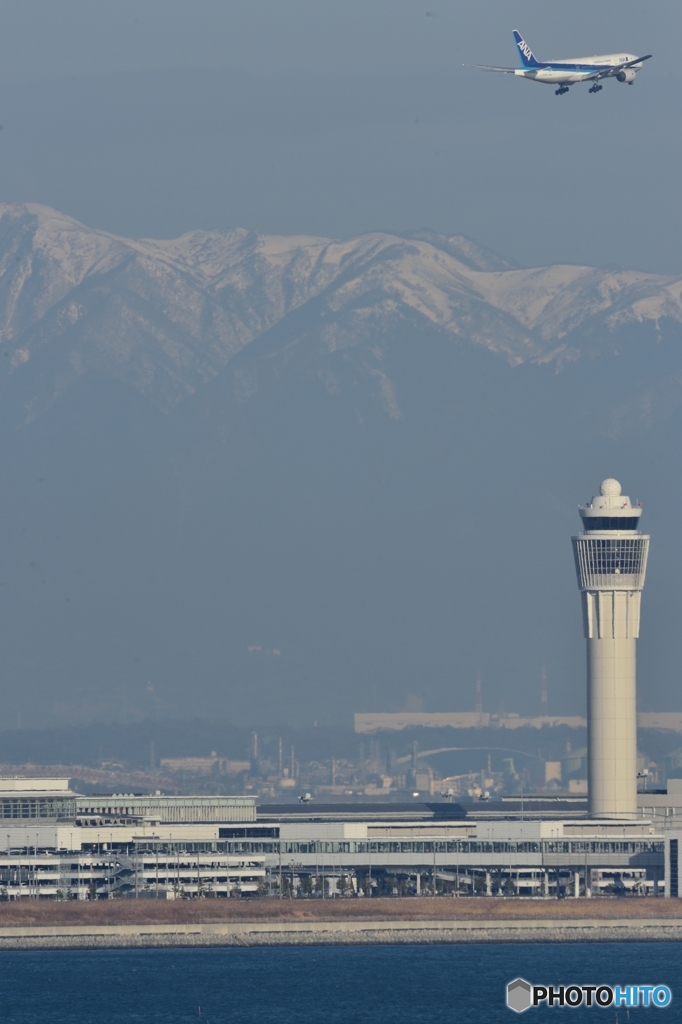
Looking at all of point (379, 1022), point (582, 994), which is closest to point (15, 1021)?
point (379, 1022)

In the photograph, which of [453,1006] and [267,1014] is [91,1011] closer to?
[267,1014]

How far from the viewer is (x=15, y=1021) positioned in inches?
7564

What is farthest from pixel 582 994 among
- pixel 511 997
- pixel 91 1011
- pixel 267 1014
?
pixel 91 1011

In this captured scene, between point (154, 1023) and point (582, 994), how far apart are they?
30.3 m

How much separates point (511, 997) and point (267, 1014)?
60.7 feet

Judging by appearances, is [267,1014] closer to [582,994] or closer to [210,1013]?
[210,1013]

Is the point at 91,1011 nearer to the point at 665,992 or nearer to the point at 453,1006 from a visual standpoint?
the point at 453,1006

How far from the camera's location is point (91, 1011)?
19638cm

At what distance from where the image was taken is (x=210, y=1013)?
642ft

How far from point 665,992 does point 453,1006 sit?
17775mm

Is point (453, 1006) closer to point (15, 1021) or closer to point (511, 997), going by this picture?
point (511, 997)

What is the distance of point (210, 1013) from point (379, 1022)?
1289cm

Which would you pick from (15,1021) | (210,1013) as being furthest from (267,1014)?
(15,1021)

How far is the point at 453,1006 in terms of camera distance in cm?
19762
